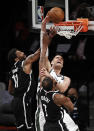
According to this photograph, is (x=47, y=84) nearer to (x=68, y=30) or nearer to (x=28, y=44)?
(x=68, y=30)

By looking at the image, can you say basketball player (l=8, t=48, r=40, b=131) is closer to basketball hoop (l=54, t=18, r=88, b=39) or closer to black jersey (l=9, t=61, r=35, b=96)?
black jersey (l=9, t=61, r=35, b=96)

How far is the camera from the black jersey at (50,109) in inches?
308

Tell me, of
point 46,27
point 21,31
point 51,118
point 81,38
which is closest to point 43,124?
point 51,118

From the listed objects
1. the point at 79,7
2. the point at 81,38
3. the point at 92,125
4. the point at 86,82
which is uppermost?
the point at 79,7

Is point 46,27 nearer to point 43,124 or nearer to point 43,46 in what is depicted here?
point 43,46

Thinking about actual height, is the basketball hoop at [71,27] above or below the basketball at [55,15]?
below

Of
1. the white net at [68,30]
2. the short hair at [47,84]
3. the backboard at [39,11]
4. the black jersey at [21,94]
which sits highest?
the backboard at [39,11]

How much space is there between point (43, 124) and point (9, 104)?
2.95 metres

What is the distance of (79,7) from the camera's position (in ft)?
30.0

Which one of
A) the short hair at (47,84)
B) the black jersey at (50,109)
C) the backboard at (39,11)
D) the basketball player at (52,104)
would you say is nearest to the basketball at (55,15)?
the backboard at (39,11)

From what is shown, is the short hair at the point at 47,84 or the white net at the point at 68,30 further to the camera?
the white net at the point at 68,30

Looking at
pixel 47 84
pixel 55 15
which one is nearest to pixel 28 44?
pixel 55 15

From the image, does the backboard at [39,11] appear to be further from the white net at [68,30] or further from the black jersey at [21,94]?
the black jersey at [21,94]

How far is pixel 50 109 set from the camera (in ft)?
25.7
